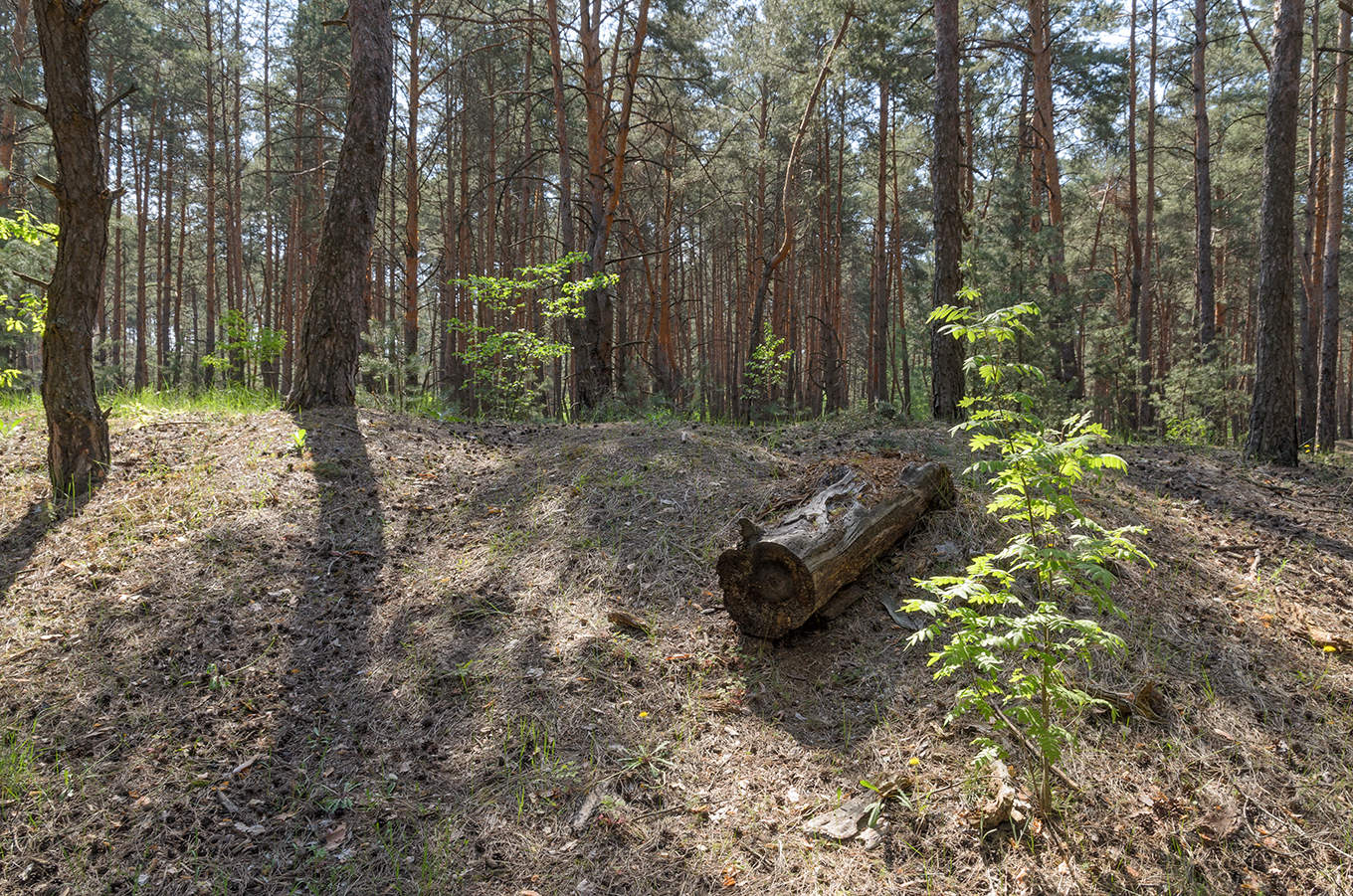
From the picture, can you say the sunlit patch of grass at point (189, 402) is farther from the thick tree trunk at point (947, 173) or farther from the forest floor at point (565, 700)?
the thick tree trunk at point (947, 173)

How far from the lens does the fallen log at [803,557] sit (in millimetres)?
3680

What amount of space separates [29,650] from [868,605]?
4660 mm

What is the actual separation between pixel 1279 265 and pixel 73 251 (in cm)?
1052

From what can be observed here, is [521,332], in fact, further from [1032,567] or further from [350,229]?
[1032,567]

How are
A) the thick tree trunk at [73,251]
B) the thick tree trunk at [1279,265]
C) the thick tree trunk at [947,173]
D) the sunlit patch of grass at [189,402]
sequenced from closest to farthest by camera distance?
the thick tree trunk at [73,251], the sunlit patch of grass at [189,402], the thick tree trunk at [1279,265], the thick tree trunk at [947,173]

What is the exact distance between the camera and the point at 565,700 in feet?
11.3

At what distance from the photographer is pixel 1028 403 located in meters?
2.77

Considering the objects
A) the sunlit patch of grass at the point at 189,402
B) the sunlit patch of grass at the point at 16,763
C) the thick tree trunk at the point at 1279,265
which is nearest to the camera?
the sunlit patch of grass at the point at 16,763

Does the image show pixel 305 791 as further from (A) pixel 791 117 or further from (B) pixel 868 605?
(A) pixel 791 117

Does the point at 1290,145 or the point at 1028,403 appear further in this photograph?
the point at 1290,145

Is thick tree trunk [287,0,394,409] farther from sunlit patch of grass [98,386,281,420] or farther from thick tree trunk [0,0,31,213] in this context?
thick tree trunk [0,0,31,213]

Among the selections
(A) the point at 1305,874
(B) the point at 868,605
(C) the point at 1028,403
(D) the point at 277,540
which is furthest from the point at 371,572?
(A) the point at 1305,874

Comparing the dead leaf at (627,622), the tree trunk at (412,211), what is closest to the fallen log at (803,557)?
the dead leaf at (627,622)

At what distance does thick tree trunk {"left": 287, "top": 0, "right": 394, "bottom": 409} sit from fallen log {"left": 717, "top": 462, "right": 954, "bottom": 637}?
471 centimetres
